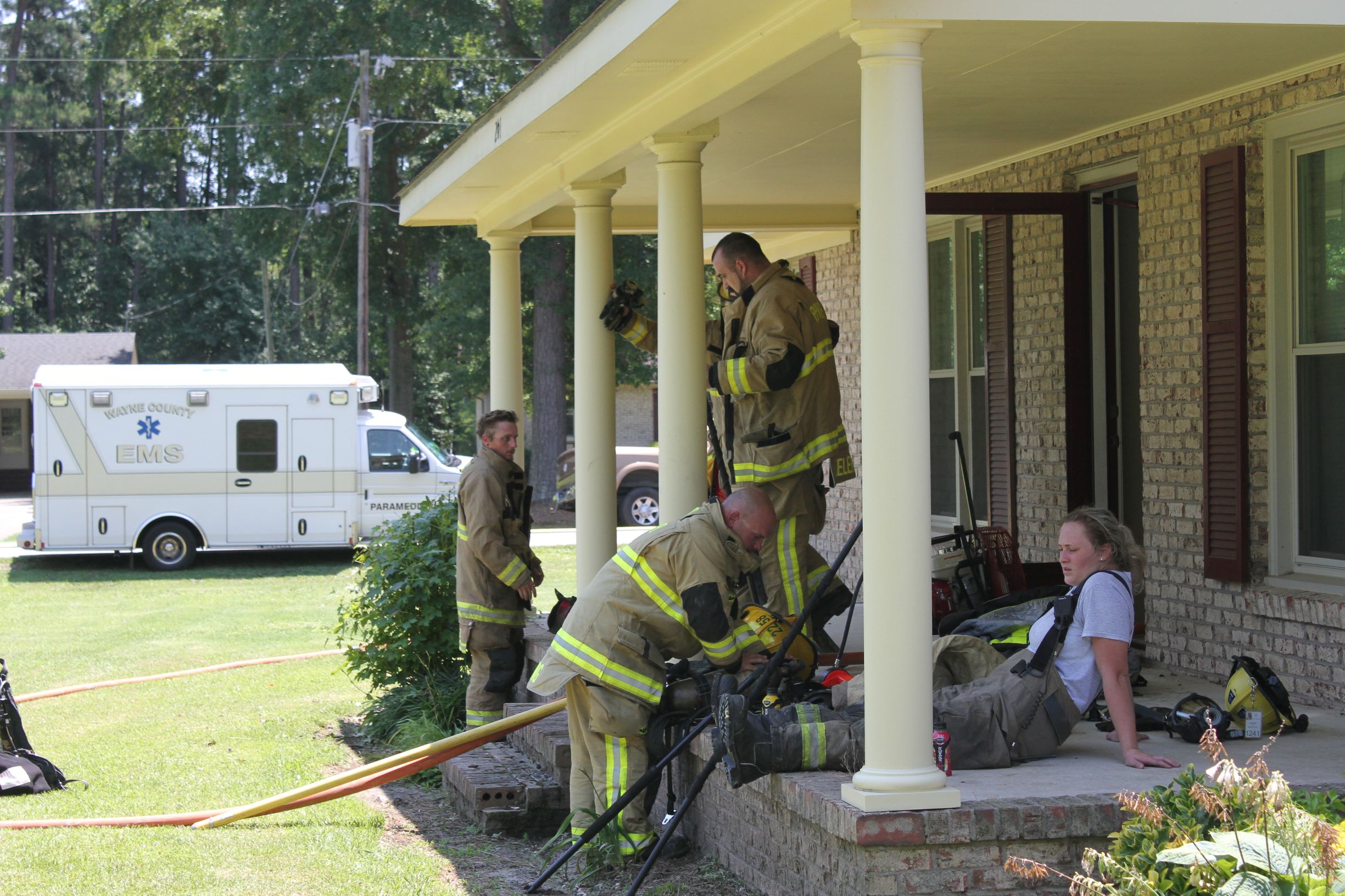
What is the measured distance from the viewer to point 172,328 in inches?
1875

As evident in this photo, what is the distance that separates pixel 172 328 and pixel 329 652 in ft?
125

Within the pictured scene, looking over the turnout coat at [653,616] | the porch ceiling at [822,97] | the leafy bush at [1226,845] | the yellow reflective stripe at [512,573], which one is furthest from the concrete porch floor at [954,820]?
the porch ceiling at [822,97]

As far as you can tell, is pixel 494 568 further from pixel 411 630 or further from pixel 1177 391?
pixel 1177 391

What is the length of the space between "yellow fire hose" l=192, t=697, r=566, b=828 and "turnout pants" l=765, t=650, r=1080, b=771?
2.44 m

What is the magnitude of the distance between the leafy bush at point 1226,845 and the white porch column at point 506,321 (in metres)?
6.98

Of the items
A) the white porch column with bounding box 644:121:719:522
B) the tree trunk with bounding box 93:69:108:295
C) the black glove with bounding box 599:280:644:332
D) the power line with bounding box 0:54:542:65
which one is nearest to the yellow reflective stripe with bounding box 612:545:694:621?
the white porch column with bounding box 644:121:719:522

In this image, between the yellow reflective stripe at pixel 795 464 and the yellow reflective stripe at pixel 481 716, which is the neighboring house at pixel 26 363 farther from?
the yellow reflective stripe at pixel 795 464

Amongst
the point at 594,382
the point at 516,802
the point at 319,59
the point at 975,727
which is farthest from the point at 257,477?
the point at 975,727

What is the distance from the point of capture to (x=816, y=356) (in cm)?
636

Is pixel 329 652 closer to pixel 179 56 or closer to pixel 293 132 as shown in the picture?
pixel 293 132

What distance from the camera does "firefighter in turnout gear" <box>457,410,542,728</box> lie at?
8.09 m

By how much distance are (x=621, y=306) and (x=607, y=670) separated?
2515 millimetres

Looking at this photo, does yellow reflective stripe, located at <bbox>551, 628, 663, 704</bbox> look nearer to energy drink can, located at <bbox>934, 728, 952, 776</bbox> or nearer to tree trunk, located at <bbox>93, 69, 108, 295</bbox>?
energy drink can, located at <bbox>934, 728, 952, 776</bbox>

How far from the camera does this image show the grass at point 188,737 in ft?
19.3
